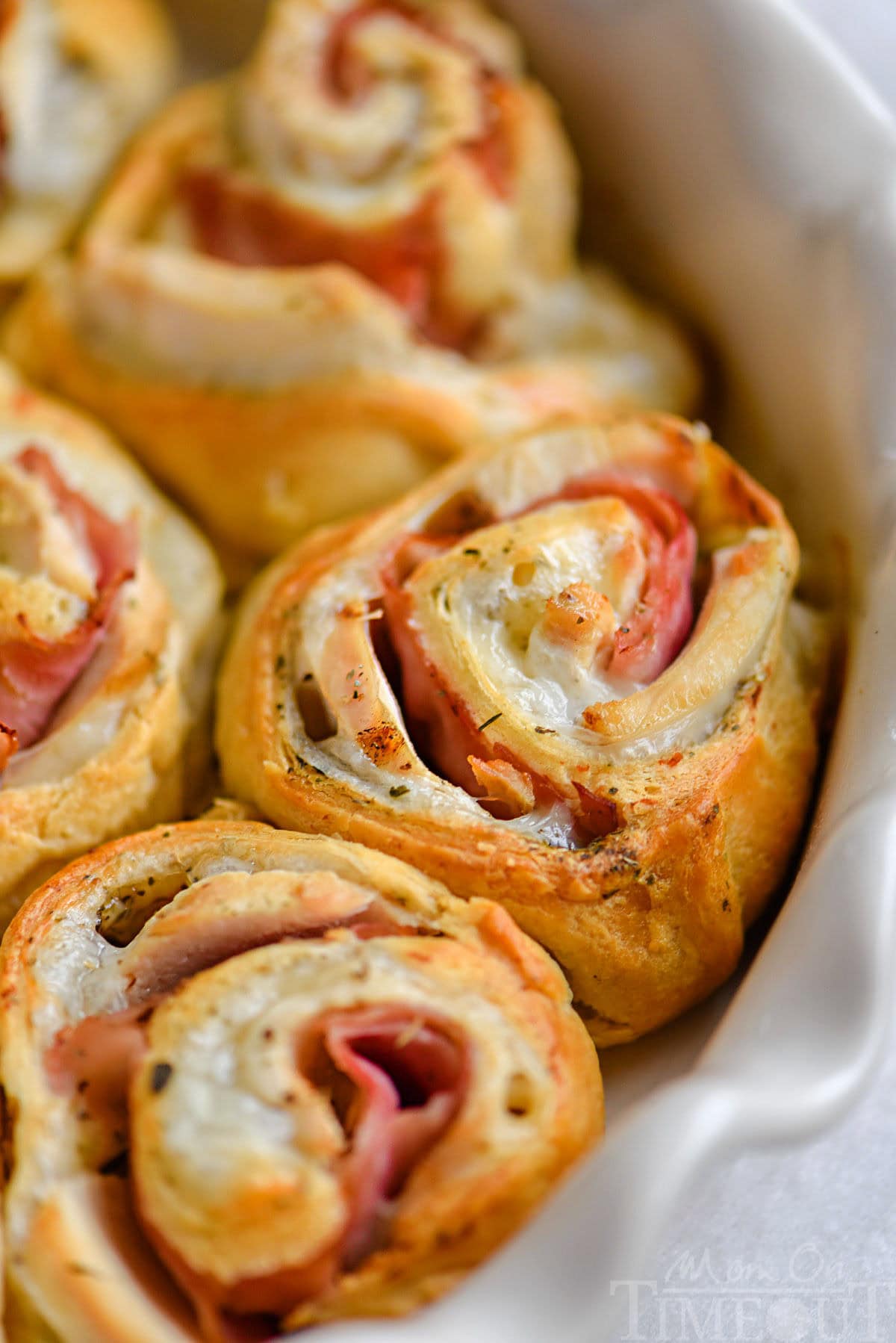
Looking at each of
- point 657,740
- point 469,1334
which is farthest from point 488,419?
point 469,1334

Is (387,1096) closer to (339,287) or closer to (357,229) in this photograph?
(339,287)

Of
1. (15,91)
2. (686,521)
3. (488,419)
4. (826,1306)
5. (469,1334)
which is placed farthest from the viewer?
(15,91)

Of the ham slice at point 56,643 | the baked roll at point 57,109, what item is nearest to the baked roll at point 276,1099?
the ham slice at point 56,643

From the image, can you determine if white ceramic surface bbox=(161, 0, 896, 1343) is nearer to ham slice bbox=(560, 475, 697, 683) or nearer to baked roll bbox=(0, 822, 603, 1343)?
baked roll bbox=(0, 822, 603, 1343)

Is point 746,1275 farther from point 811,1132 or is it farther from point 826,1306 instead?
point 811,1132

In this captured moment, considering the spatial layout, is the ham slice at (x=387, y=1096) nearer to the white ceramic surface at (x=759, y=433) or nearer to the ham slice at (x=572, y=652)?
the white ceramic surface at (x=759, y=433)

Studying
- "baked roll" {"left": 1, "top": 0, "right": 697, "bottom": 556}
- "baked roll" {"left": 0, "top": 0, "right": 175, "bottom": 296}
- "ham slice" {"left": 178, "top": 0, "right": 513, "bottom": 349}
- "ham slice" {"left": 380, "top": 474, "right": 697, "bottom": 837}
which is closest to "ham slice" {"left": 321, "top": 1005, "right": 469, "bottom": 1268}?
"ham slice" {"left": 380, "top": 474, "right": 697, "bottom": 837}
